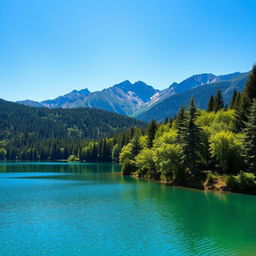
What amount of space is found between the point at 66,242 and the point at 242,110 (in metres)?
57.5

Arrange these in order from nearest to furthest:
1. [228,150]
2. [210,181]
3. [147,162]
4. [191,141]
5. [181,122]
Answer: [228,150]
[210,181]
[191,141]
[181,122]
[147,162]

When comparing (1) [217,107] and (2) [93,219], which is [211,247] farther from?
(1) [217,107]

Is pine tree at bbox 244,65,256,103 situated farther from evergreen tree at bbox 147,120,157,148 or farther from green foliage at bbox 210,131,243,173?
evergreen tree at bbox 147,120,157,148

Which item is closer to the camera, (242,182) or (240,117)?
(242,182)

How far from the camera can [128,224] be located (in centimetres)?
3538

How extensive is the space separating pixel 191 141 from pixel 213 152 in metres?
6.24

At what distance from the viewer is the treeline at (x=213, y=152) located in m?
59.9

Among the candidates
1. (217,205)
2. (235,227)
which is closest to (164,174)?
(217,205)

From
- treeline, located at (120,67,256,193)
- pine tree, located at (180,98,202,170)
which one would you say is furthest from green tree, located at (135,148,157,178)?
pine tree, located at (180,98,202,170)

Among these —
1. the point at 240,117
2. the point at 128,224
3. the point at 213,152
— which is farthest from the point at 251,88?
the point at 128,224

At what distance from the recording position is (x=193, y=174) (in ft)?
235

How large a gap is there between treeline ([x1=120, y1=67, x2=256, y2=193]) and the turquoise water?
7247 millimetres

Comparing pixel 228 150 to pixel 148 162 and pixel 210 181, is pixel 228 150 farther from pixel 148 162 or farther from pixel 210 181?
pixel 148 162

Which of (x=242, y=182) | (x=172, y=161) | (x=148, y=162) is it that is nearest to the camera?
(x=242, y=182)
